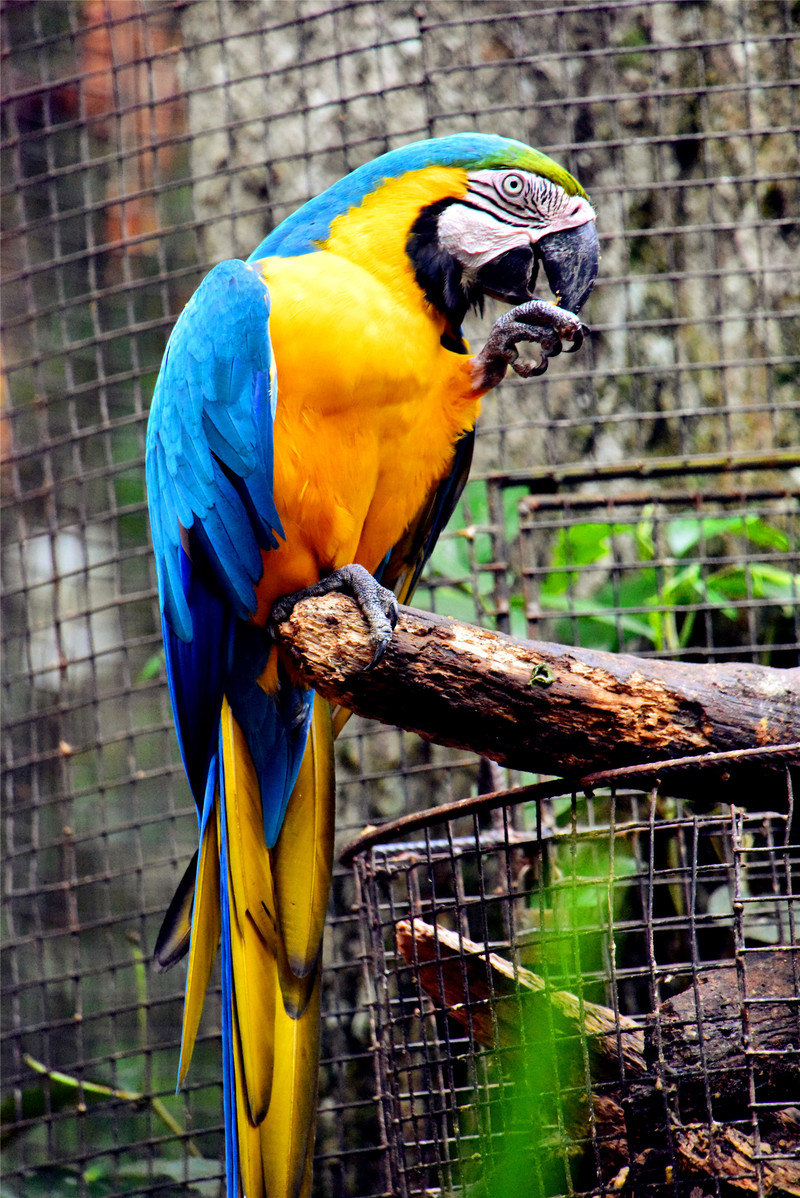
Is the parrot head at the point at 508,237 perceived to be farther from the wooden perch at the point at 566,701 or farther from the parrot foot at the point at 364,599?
the wooden perch at the point at 566,701

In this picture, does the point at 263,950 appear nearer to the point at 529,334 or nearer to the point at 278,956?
the point at 278,956

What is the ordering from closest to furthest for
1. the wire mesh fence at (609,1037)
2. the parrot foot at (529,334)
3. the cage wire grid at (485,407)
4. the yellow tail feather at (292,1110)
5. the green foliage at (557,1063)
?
1. the green foliage at (557,1063)
2. the wire mesh fence at (609,1037)
3. the yellow tail feather at (292,1110)
4. the parrot foot at (529,334)
5. the cage wire grid at (485,407)

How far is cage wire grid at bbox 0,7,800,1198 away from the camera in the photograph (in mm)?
1691

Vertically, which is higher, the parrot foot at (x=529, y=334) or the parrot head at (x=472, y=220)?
the parrot head at (x=472, y=220)

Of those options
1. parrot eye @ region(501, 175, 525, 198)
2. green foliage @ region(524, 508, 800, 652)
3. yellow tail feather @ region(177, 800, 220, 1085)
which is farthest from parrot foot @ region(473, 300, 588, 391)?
yellow tail feather @ region(177, 800, 220, 1085)

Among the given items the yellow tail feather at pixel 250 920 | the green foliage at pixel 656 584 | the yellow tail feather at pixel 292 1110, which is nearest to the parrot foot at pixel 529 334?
the green foliage at pixel 656 584

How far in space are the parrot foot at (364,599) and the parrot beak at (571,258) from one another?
46cm

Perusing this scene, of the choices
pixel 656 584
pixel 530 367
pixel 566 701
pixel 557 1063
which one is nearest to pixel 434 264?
pixel 530 367

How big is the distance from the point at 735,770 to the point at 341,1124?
3.78ft

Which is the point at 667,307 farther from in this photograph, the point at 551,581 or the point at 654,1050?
the point at 654,1050

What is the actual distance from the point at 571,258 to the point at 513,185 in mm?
116

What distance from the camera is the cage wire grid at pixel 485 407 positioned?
5.55ft

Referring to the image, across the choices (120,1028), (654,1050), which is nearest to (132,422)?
(654,1050)

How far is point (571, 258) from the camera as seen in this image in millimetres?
1354
